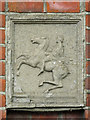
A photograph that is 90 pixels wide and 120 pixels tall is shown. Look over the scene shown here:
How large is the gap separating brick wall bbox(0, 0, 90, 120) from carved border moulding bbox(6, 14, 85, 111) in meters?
0.03

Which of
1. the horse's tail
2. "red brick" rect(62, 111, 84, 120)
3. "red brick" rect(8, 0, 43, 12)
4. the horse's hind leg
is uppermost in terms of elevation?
"red brick" rect(8, 0, 43, 12)

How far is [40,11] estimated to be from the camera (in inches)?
64.4

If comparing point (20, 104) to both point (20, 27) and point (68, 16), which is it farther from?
point (68, 16)

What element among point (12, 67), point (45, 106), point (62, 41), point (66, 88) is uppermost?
point (62, 41)

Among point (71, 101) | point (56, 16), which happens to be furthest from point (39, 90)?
point (56, 16)

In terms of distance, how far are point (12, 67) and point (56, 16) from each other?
1.40 ft

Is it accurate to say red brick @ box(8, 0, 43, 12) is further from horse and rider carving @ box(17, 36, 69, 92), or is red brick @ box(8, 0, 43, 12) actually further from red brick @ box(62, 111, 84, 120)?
red brick @ box(62, 111, 84, 120)

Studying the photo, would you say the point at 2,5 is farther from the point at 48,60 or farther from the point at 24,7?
the point at 48,60

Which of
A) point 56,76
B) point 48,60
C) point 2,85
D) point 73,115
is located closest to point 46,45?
point 48,60

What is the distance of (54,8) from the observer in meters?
1.64

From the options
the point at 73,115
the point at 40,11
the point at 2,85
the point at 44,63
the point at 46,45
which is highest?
the point at 40,11

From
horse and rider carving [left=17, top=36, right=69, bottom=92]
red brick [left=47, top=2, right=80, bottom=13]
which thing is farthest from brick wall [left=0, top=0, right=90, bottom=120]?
horse and rider carving [left=17, top=36, right=69, bottom=92]

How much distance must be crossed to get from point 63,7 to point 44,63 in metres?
0.38

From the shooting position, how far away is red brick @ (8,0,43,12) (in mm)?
1635
